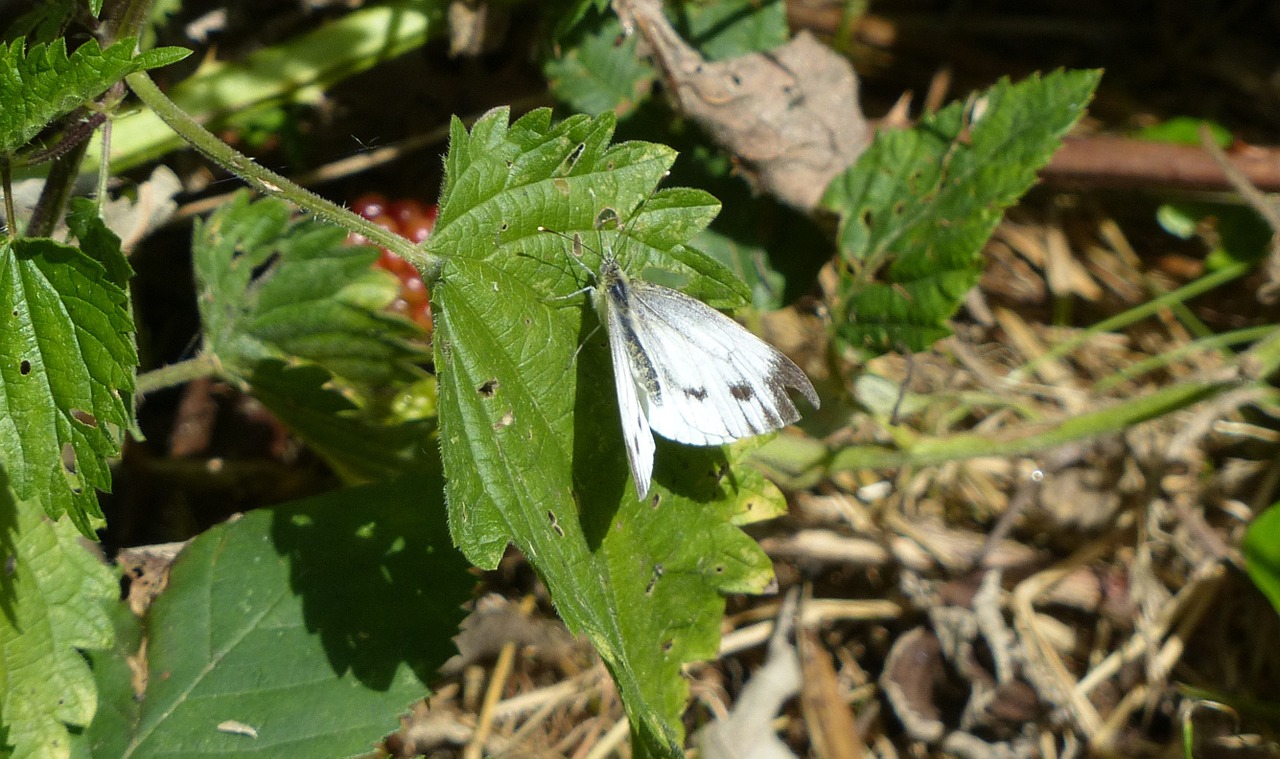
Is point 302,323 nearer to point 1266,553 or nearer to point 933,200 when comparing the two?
point 933,200

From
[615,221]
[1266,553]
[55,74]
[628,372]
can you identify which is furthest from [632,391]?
[1266,553]

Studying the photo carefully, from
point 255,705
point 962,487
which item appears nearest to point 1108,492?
point 962,487

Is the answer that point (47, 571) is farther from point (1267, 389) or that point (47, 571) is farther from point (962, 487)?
point (1267, 389)

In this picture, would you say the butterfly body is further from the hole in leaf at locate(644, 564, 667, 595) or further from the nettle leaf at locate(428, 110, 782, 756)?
the hole in leaf at locate(644, 564, 667, 595)

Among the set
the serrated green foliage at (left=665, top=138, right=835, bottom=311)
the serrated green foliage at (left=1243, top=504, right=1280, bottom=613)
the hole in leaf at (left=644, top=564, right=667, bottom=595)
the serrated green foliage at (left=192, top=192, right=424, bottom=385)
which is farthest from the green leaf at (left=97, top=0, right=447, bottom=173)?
the serrated green foliage at (left=1243, top=504, right=1280, bottom=613)

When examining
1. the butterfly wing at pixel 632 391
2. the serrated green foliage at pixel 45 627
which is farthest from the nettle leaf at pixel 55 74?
the butterfly wing at pixel 632 391

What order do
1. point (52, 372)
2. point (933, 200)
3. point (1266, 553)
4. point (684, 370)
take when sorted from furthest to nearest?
point (933, 200)
point (1266, 553)
point (684, 370)
point (52, 372)
